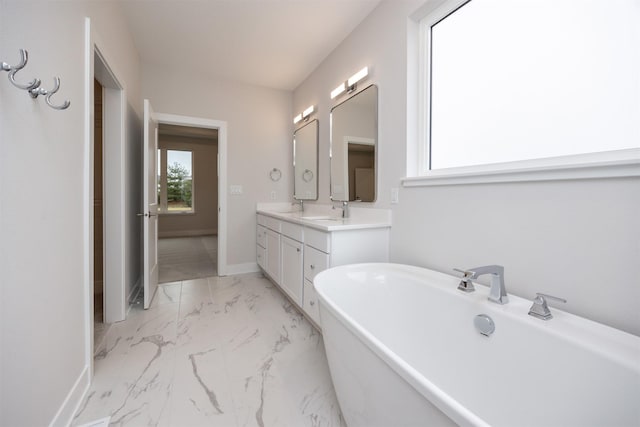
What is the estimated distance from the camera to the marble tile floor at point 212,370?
1267 millimetres

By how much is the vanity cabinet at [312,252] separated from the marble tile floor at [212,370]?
0.26 m

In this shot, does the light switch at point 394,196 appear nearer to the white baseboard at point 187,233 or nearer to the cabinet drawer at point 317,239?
the cabinet drawer at point 317,239

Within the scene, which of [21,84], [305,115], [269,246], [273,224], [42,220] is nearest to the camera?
[21,84]

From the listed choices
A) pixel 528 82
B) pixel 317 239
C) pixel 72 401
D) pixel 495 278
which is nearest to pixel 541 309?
pixel 495 278

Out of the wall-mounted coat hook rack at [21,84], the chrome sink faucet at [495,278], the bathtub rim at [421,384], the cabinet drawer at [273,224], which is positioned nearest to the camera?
the bathtub rim at [421,384]

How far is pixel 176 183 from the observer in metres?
6.82

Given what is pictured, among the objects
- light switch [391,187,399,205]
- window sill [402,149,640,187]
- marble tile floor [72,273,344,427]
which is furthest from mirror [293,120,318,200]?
window sill [402,149,640,187]

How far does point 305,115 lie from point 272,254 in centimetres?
175

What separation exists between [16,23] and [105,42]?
108 centimetres

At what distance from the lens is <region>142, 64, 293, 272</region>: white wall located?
128 inches

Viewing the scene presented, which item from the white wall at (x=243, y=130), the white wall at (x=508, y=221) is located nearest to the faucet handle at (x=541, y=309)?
the white wall at (x=508, y=221)

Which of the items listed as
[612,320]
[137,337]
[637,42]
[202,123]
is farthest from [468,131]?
[202,123]

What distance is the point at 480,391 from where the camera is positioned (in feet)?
3.63

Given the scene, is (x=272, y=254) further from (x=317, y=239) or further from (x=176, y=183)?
(x=176, y=183)
